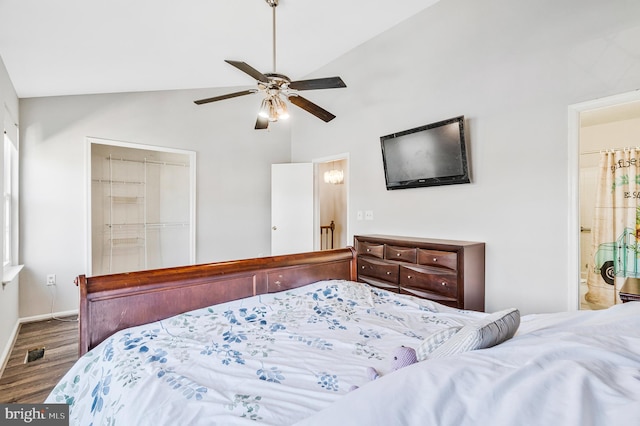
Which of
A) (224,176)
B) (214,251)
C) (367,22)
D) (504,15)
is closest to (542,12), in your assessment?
(504,15)

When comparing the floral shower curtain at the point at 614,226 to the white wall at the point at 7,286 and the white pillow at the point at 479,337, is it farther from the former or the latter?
the white wall at the point at 7,286

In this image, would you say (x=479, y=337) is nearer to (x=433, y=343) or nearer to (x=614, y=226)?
(x=433, y=343)

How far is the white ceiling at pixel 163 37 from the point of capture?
214cm

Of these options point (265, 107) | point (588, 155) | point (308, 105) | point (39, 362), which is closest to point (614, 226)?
point (588, 155)

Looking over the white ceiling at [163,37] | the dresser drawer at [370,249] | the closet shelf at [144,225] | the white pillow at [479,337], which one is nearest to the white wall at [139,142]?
the white ceiling at [163,37]

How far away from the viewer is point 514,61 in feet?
8.49

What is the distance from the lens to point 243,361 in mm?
1188

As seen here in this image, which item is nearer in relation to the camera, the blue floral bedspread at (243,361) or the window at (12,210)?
the blue floral bedspread at (243,361)

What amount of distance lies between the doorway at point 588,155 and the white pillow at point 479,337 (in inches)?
62.5

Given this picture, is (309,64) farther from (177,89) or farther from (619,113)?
(619,113)

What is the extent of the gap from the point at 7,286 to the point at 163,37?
255 centimetres

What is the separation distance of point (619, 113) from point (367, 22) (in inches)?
111

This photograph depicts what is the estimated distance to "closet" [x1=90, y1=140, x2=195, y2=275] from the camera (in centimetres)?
434

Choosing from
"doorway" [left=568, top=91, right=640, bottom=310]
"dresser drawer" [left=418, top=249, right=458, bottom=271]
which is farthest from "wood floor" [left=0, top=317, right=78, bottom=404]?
"doorway" [left=568, top=91, right=640, bottom=310]
